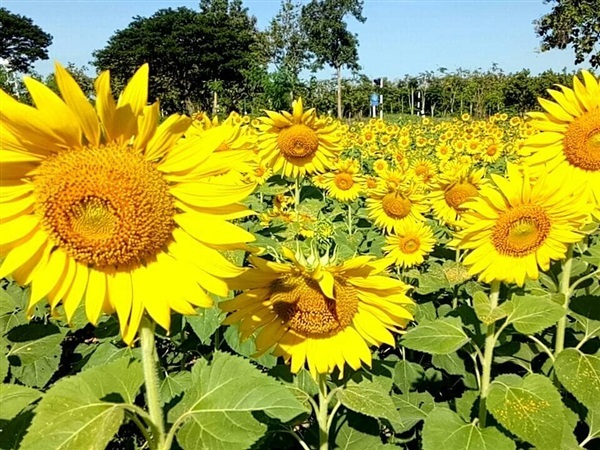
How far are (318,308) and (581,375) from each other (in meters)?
1.11

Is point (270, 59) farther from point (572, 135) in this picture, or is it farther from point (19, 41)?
point (572, 135)

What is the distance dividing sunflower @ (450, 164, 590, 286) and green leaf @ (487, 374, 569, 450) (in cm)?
39

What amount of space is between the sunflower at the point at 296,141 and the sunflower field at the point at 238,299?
943 mm

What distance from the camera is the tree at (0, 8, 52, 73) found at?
2479 inches

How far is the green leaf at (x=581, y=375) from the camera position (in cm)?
221

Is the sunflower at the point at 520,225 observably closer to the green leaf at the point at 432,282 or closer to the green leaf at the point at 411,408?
the green leaf at the point at 432,282

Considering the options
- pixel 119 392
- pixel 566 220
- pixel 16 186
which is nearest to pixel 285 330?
pixel 119 392

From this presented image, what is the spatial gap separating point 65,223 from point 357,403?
1058 millimetres

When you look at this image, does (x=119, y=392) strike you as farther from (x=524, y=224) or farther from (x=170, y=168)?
(x=524, y=224)

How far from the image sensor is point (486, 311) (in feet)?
7.15

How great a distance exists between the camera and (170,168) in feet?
4.21

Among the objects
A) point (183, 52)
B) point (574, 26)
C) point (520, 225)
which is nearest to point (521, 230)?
point (520, 225)

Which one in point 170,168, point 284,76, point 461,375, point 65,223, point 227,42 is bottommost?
point 461,375

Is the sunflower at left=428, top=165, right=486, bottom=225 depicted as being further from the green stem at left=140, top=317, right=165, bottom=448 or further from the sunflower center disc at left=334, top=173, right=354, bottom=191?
the green stem at left=140, top=317, right=165, bottom=448
